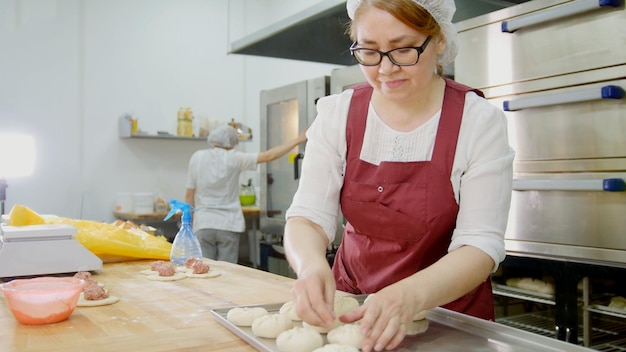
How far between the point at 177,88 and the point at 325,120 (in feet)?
16.7

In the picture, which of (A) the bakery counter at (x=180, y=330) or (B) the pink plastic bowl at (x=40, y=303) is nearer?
(A) the bakery counter at (x=180, y=330)

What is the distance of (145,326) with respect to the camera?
1.31m

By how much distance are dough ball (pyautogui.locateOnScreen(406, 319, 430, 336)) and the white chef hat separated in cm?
69

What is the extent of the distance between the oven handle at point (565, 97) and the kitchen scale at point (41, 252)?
180cm

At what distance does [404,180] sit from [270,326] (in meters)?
0.54

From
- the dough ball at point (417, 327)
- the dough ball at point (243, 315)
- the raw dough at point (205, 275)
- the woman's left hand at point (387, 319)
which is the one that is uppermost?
the woman's left hand at point (387, 319)

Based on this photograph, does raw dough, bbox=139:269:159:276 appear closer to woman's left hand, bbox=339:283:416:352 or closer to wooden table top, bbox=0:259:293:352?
wooden table top, bbox=0:259:293:352

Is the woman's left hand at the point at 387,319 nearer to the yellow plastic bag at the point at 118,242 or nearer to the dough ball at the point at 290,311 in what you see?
the dough ball at the point at 290,311

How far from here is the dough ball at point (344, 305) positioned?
136cm

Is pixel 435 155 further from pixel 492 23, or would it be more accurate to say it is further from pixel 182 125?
pixel 182 125

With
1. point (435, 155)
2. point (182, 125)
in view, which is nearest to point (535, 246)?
point (435, 155)

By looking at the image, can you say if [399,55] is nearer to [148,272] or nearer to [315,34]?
[148,272]

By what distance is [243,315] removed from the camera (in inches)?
50.8

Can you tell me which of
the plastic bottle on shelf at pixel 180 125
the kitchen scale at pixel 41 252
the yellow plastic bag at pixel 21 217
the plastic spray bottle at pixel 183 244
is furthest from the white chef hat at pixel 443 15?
the plastic bottle on shelf at pixel 180 125
